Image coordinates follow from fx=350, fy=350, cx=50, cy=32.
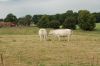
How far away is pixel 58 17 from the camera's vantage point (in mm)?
112812

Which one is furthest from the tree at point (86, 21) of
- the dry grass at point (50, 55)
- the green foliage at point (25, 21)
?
the dry grass at point (50, 55)

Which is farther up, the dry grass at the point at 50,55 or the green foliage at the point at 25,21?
the dry grass at the point at 50,55

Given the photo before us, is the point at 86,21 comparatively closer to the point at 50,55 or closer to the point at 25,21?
the point at 25,21

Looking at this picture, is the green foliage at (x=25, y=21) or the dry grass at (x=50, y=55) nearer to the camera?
the dry grass at (x=50, y=55)

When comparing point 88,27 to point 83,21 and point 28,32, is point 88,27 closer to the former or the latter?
point 83,21

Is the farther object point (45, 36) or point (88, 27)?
point (88, 27)

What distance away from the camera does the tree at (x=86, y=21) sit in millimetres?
81188

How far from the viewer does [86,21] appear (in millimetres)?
84750

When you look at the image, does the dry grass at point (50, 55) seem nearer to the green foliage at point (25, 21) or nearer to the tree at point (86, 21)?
the tree at point (86, 21)

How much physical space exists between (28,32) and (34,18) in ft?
237

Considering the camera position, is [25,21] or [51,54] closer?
[51,54]

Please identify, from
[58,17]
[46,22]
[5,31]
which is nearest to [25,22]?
[58,17]

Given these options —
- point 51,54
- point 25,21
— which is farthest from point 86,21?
point 51,54

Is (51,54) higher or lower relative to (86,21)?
higher
